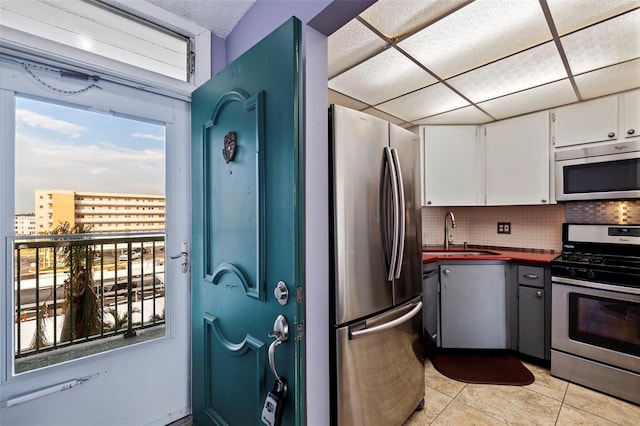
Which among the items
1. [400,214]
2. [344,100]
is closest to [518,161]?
[344,100]

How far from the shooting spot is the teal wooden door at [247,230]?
104cm

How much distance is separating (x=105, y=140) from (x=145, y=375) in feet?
4.10

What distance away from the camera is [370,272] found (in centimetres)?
144

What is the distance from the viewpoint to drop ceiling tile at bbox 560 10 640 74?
4.79 ft

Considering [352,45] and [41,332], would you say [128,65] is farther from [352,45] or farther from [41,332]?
[41,332]

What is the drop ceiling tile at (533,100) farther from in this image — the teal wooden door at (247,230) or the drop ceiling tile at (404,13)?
the teal wooden door at (247,230)

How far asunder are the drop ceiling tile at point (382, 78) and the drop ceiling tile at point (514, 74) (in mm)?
283

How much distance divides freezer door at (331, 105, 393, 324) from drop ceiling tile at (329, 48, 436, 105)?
566 mm

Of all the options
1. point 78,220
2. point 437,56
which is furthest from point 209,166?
point 437,56

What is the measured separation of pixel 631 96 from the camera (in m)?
2.19

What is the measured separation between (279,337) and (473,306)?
221 cm

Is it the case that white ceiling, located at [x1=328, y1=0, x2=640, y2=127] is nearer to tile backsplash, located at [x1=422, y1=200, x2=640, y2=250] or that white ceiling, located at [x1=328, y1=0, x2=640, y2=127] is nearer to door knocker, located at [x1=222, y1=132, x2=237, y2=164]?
door knocker, located at [x1=222, y1=132, x2=237, y2=164]

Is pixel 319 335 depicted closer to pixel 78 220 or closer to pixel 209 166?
pixel 209 166

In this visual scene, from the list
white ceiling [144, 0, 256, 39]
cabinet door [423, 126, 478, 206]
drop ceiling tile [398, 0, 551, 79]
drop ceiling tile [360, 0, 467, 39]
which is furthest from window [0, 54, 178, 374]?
cabinet door [423, 126, 478, 206]
